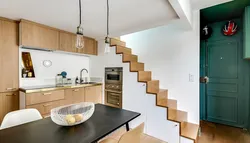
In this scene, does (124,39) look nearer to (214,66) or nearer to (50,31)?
(50,31)

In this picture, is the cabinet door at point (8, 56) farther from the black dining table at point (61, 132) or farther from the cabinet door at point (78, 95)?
the black dining table at point (61, 132)

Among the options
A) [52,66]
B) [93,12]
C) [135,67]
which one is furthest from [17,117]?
[135,67]

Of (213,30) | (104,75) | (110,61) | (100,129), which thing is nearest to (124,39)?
(110,61)

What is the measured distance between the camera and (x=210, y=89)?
3.16 m

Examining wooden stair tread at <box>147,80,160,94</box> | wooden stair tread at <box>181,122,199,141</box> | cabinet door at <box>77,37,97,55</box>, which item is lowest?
wooden stair tread at <box>181,122,199,141</box>

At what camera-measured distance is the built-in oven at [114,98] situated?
10.4 feet

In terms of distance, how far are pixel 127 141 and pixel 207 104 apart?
2854 mm

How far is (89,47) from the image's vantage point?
3.58 m

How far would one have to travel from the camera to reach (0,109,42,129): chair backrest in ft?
4.48

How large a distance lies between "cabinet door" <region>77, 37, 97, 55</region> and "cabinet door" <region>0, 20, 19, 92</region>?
4.26 ft

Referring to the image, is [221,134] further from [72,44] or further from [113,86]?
[72,44]

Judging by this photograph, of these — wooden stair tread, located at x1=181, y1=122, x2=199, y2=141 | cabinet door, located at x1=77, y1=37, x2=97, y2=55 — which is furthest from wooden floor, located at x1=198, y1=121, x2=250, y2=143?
cabinet door, located at x1=77, y1=37, x2=97, y2=55

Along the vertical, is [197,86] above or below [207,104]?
above

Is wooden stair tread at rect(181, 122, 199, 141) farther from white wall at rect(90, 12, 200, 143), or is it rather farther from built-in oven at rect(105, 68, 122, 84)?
built-in oven at rect(105, 68, 122, 84)
